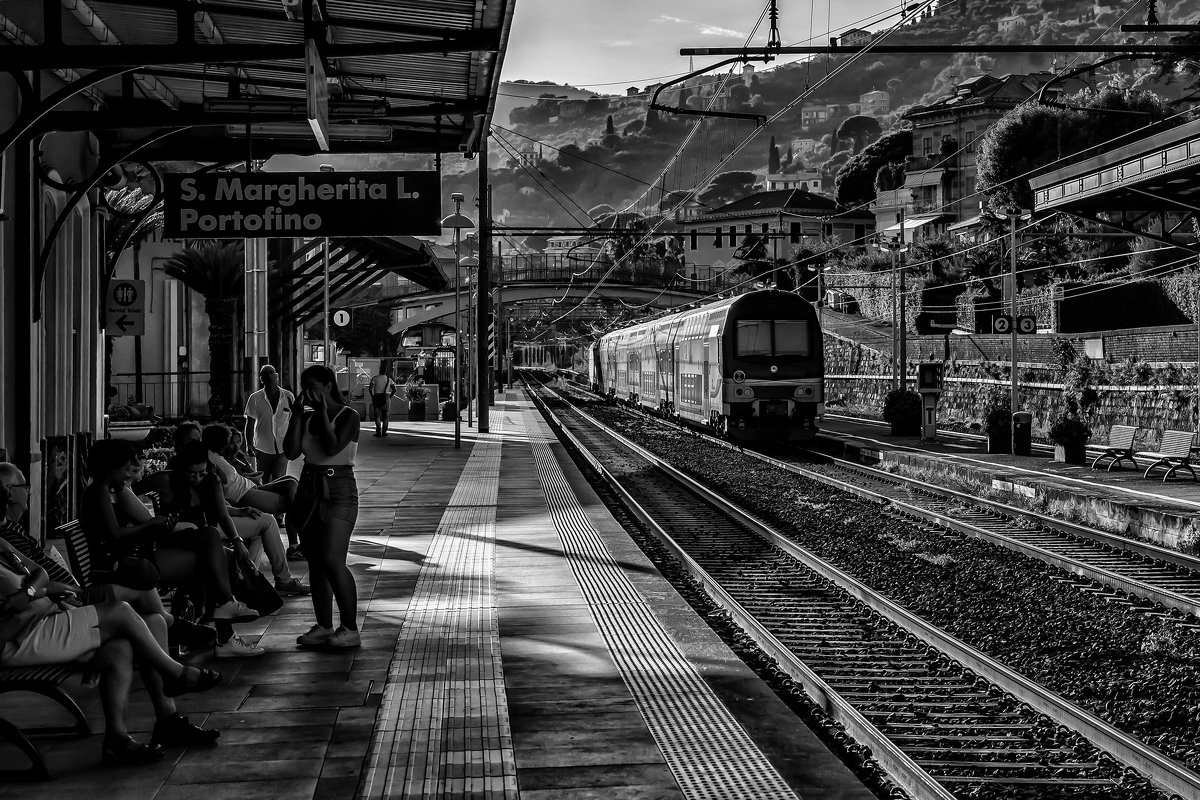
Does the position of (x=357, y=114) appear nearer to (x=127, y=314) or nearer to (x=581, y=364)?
(x=127, y=314)

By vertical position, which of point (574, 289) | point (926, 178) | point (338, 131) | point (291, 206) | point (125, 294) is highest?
point (926, 178)

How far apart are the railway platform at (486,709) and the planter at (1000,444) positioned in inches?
602

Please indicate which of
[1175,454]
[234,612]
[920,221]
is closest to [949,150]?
[920,221]

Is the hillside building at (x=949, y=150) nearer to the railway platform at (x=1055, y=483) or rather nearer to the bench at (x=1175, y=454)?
the railway platform at (x=1055, y=483)

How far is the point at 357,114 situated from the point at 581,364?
368ft

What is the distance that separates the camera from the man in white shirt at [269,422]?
12.3 m

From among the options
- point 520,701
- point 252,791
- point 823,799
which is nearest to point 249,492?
point 520,701

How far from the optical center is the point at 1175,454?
64.7 ft

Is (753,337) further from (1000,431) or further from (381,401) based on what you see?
(381,401)

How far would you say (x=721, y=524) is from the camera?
15.7 metres

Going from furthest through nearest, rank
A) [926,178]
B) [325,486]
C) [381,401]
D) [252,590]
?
[926,178] < [381,401] < [252,590] < [325,486]

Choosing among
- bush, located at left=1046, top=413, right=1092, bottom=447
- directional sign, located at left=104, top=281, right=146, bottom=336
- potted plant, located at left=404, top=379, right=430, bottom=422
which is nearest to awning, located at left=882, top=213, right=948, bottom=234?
potted plant, located at left=404, top=379, right=430, bottom=422

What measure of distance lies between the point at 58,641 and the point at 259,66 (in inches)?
291

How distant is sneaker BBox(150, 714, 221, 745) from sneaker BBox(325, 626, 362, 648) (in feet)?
6.02
